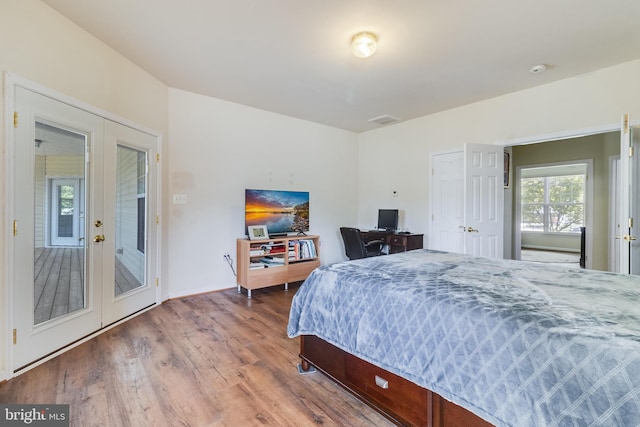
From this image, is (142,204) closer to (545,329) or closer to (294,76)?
(294,76)

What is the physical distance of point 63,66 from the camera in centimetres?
231

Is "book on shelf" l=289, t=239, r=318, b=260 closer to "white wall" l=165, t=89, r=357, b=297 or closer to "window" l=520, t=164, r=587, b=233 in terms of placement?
"white wall" l=165, t=89, r=357, b=297

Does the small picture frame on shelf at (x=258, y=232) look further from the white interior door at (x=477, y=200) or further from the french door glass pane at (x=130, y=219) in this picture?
the white interior door at (x=477, y=200)

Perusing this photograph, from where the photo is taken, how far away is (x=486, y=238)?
3.89 meters

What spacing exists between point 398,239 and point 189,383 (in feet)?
11.2

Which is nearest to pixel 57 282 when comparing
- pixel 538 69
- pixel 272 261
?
pixel 272 261

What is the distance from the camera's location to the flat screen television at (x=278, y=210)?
409cm

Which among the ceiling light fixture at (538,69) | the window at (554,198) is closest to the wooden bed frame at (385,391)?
the ceiling light fixture at (538,69)

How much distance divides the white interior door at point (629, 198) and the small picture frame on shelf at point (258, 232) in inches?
153

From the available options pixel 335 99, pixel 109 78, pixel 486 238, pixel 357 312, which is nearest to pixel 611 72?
pixel 486 238

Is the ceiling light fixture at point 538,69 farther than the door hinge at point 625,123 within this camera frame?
Yes

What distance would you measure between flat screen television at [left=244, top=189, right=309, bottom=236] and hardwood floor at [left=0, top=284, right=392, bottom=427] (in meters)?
1.67

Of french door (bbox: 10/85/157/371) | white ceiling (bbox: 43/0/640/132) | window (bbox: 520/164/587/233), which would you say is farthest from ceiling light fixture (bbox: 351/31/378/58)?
window (bbox: 520/164/587/233)

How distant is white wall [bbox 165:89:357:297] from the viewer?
372 cm
